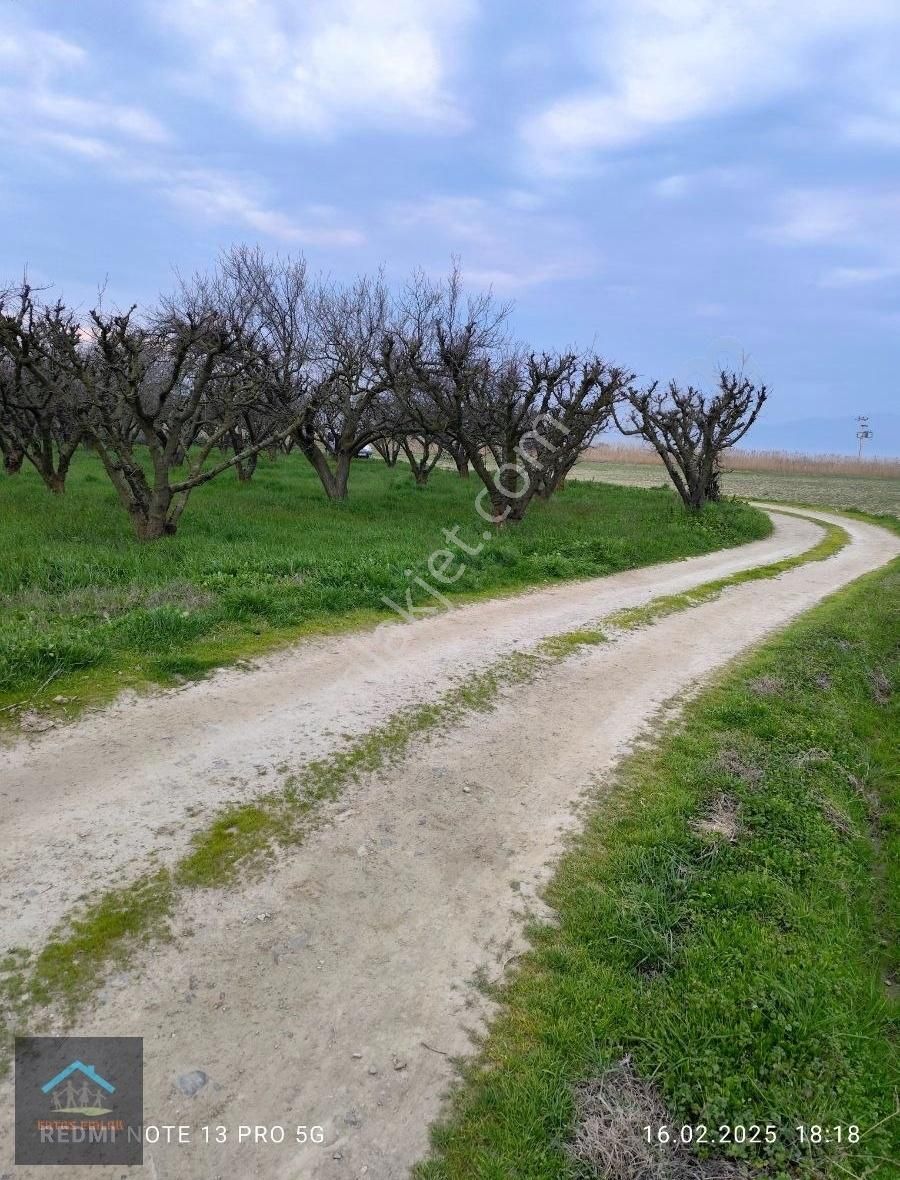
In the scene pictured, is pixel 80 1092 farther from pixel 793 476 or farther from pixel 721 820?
pixel 793 476

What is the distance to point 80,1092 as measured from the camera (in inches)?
103

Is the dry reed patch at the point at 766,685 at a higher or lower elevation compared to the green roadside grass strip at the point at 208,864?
higher

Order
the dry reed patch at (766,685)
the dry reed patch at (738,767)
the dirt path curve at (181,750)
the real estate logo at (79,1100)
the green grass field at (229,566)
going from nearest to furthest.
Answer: the real estate logo at (79,1100)
the dirt path curve at (181,750)
the dry reed patch at (738,767)
the green grass field at (229,566)
the dry reed patch at (766,685)

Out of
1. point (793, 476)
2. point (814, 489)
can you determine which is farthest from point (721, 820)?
point (793, 476)

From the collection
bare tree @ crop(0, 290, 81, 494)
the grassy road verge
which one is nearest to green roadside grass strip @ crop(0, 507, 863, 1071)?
the grassy road verge

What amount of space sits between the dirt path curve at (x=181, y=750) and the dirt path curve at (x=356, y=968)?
0.73 metres

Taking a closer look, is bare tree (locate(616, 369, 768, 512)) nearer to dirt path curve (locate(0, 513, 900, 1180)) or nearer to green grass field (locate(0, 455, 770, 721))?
green grass field (locate(0, 455, 770, 721))

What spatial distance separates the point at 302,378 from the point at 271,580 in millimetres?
14737

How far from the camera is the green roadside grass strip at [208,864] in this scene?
306cm

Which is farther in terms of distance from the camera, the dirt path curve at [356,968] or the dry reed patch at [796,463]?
the dry reed patch at [796,463]

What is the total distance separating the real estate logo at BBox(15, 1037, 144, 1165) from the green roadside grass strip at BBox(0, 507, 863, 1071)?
0.22 metres

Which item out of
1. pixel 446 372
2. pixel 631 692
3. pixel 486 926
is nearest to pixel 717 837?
pixel 486 926

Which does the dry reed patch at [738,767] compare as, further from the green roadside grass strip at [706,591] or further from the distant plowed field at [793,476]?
the distant plowed field at [793,476]

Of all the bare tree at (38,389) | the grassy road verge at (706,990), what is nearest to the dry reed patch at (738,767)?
the grassy road verge at (706,990)
